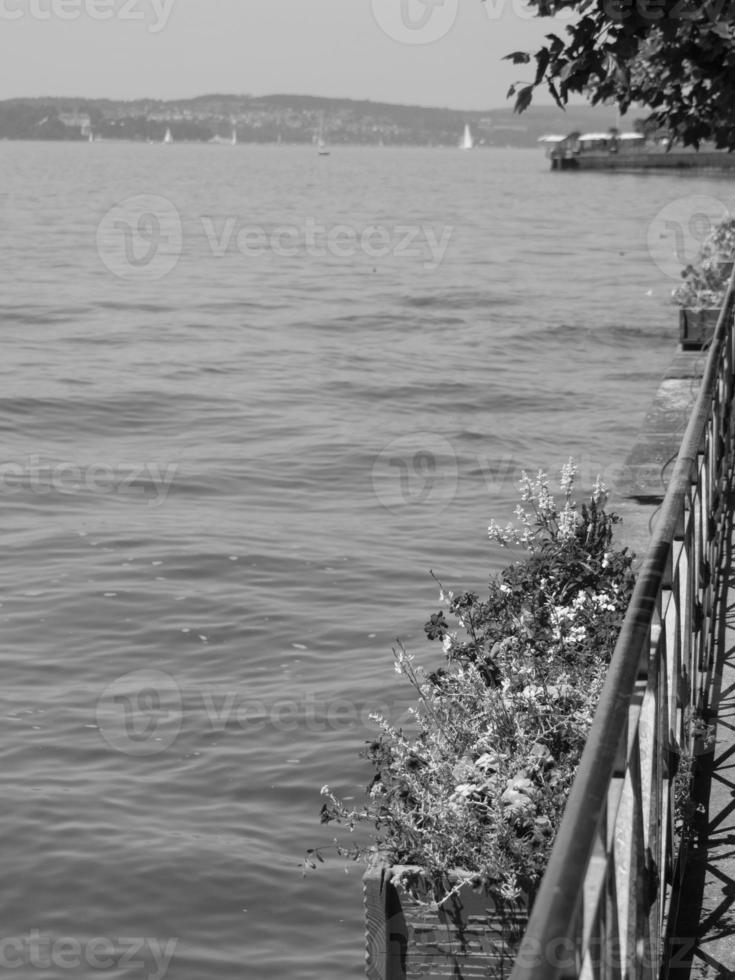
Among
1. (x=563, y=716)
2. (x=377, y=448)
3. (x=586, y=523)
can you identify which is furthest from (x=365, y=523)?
(x=563, y=716)

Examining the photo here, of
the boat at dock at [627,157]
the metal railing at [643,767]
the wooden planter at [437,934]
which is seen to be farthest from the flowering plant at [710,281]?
the boat at dock at [627,157]

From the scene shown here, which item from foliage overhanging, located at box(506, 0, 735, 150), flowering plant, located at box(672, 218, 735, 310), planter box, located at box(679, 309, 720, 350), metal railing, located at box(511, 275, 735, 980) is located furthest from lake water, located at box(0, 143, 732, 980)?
foliage overhanging, located at box(506, 0, 735, 150)

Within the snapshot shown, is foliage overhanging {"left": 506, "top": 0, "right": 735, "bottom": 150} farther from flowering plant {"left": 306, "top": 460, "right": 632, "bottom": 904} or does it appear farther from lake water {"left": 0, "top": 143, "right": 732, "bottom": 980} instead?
lake water {"left": 0, "top": 143, "right": 732, "bottom": 980}

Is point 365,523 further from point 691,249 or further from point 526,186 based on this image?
point 526,186

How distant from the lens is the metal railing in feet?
6.57

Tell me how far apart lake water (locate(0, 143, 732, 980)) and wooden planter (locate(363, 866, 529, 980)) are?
251cm

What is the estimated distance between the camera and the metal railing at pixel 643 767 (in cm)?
200

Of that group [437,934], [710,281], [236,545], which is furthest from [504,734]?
[710,281]

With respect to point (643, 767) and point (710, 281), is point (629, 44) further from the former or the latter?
point (710, 281)

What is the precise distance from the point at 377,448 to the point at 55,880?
38.2ft

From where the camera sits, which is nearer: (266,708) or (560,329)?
(266,708)

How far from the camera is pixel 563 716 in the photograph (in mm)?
Result: 4340

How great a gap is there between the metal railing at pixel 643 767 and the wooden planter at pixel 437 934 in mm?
377

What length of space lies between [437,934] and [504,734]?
690mm
